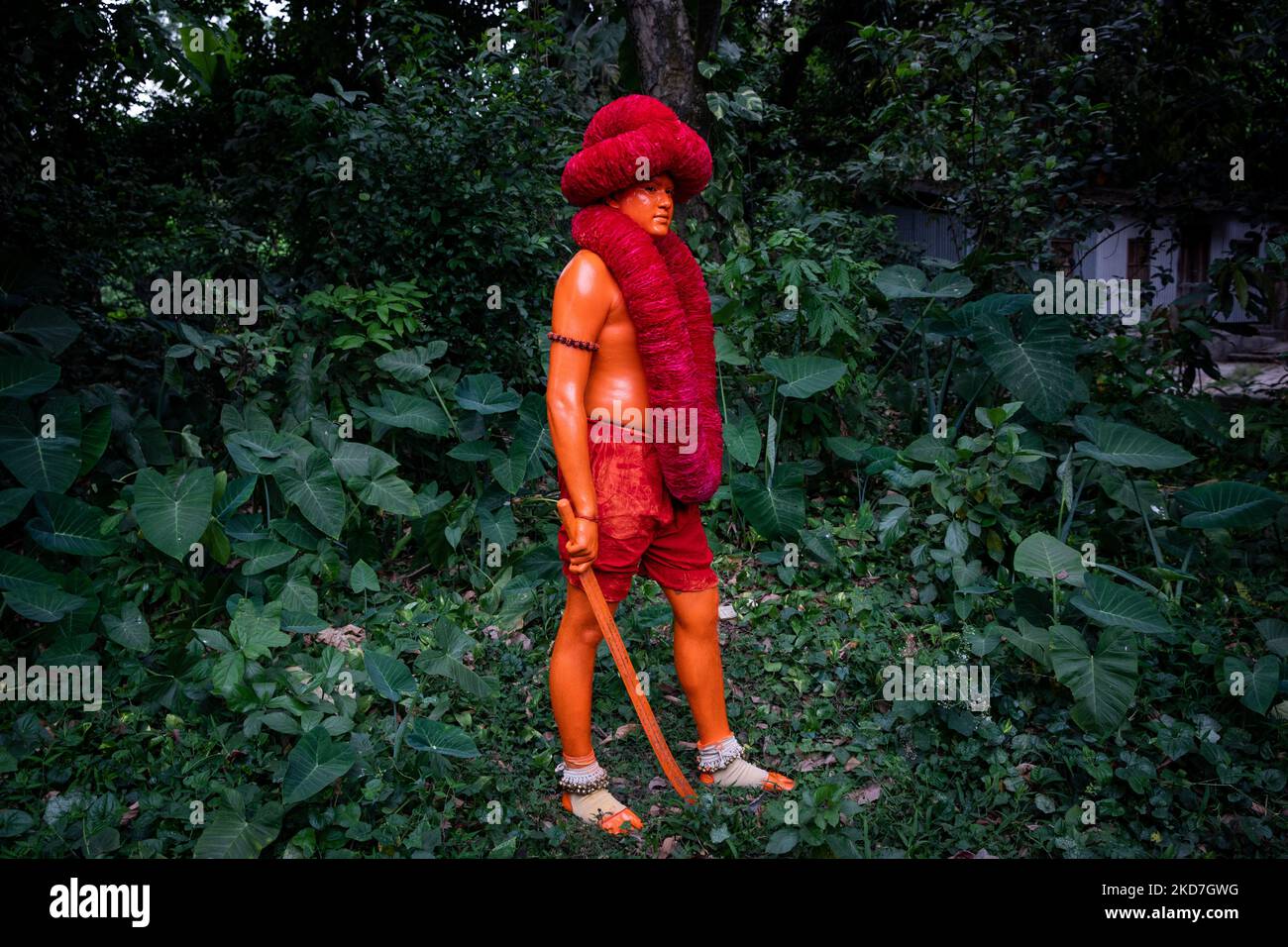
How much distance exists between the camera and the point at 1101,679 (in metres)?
3.00

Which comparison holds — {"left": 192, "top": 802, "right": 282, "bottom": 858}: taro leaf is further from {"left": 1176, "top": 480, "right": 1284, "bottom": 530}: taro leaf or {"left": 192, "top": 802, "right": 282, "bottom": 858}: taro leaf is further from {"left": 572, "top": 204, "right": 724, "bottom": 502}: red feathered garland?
{"left": 1176, "top": 480, "right": 1284, "bottom": 530}: taro leaf

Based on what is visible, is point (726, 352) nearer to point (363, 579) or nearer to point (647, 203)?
point (647, 203)

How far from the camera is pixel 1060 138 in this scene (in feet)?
17.8

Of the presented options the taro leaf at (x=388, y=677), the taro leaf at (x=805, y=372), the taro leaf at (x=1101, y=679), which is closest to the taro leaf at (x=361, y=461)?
the taro leaf at (x=388, y=677)

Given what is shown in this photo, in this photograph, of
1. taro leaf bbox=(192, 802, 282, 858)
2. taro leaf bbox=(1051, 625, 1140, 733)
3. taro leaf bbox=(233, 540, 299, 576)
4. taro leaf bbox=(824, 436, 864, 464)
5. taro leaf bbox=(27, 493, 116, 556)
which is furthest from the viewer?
taro leaf bbox=(824, 436, 864, 464)

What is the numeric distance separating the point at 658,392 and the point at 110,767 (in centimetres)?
236

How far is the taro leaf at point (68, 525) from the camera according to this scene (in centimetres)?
359

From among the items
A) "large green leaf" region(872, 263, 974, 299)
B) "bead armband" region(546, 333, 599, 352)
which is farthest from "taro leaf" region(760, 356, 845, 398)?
"bead armband" region(546, 333, 599, 352)

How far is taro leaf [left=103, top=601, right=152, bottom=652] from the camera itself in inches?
139

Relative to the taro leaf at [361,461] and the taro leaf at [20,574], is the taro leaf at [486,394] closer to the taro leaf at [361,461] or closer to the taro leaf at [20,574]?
the taro leaf at [361,461]

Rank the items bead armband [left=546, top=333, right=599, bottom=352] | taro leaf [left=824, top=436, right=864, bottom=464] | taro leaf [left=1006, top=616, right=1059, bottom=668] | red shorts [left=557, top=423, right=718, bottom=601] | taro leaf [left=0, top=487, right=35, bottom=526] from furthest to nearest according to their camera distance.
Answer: taro leaf [left=824, top=436, right=864, bottom=464] < taro leaf [left=0, top=487, right=35, bottom=526] < taro leaf [left=1006, top=616, right=1059, bottom=668] < red shorts [left=557, top=423, right=718, bottom=601] < bead armband [left=546, top=333, right=599, bottom=352]

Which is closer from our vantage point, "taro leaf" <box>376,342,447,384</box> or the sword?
the sword

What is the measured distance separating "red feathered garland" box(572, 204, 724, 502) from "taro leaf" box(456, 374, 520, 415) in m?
1.72

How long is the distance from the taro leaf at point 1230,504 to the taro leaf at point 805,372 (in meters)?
1.63
